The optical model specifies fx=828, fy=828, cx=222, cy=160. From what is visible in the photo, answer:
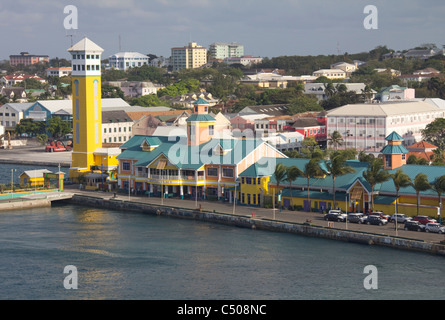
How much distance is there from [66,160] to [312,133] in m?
24.2

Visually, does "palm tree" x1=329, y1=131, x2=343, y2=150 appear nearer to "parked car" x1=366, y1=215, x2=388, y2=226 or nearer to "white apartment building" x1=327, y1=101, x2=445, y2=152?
"white apartment building" x1=327, y1=101, x2=445, y2=152

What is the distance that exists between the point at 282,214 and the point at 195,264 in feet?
36.7

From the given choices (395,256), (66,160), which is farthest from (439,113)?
(395,256)

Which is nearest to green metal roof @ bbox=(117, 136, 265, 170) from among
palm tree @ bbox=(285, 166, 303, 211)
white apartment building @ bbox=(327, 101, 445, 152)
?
palm tree @ bbox=(285, 166, 303, 211)

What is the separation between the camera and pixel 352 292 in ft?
109

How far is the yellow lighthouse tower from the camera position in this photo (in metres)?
63.2

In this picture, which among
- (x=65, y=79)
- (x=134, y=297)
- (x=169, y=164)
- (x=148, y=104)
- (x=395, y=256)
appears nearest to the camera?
(x=134, y=297)

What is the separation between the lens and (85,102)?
2491 inches

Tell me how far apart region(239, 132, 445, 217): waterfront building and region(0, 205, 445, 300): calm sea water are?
16.1 ft

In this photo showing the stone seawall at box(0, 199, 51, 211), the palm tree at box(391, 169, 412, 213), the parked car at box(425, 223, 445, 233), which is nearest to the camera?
the parked car at box(425, 223, 445, 233)

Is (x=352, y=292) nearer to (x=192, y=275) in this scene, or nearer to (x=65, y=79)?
(x=192, y=275)

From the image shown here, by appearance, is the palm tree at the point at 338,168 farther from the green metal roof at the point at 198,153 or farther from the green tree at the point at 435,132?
the green tree at the point at 435,132

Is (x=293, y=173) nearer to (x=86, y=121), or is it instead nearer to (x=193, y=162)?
(x=193, y=162)

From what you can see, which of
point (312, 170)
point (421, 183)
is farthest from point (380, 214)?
point (312, 170)
